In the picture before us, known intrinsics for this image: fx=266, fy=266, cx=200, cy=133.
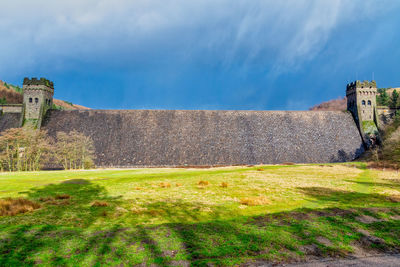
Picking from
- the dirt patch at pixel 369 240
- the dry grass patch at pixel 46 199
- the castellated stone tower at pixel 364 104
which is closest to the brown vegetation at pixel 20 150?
the dry grass patch at pixel 46 199

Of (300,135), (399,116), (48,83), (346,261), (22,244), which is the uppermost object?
(48,83)

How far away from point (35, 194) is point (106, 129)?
159ft

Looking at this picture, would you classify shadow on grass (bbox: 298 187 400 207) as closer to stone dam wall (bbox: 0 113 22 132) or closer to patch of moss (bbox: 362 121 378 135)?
patch of moss (bbox: 362 121 378 135)

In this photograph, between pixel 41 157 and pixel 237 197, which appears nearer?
pixel 237 197

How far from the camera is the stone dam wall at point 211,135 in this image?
195 ft

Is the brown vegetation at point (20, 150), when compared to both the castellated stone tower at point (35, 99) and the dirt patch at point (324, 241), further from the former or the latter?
the dirt patch at point (324, 241)

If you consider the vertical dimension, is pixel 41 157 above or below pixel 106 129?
below

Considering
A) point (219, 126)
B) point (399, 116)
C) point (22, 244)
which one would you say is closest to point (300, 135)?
point (219, 126)

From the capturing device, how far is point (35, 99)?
220 feet

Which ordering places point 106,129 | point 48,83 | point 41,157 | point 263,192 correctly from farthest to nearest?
point 48,83, point 106,129, point 41,157, point 263,192

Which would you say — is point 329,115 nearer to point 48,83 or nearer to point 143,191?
point 143,191

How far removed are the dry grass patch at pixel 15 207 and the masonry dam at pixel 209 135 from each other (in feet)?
141

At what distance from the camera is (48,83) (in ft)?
228

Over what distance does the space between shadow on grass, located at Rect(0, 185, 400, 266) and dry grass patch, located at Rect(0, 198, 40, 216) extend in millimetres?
777
